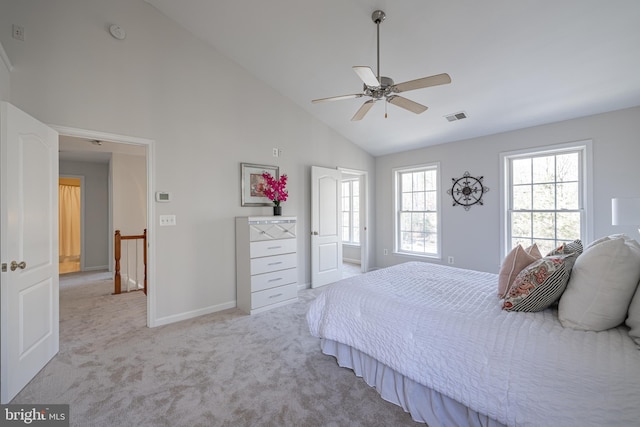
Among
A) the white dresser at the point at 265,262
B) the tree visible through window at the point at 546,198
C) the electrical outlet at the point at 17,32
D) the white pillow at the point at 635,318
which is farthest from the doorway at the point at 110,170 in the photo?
the tree visible through window at the point at 546,198

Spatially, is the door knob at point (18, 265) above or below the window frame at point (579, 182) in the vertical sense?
below

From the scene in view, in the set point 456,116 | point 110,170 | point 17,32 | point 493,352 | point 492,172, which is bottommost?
point 493,352

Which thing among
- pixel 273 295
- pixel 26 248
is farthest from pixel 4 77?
pixel 273 295

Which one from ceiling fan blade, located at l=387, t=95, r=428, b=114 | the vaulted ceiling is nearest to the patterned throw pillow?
ceiling fan blade, located at l=387, t=95, r=428, b=114

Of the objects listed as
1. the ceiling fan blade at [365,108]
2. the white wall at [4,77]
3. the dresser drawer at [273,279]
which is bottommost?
the dresser drawer at [273,279]

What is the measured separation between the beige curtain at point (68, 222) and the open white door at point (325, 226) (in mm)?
6535

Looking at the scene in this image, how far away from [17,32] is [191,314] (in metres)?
3.12

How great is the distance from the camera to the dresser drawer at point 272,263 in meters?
3.27

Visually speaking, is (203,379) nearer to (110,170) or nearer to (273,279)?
(273,279)

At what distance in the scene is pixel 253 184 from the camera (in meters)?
3.70

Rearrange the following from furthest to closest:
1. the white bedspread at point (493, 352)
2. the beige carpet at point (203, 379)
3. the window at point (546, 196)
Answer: the window at point (546, 196) → the beige carpet at point (203, 379) → the white bedspread at point (493, 352)

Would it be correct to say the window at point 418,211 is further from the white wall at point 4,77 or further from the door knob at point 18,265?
the white wall at point 4,77

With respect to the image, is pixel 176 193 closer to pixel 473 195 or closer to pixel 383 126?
pixel 383 126

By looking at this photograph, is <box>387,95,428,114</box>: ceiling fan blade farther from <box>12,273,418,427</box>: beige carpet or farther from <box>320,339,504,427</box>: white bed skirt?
<box>12,273,418,427</box>: beige carpet
